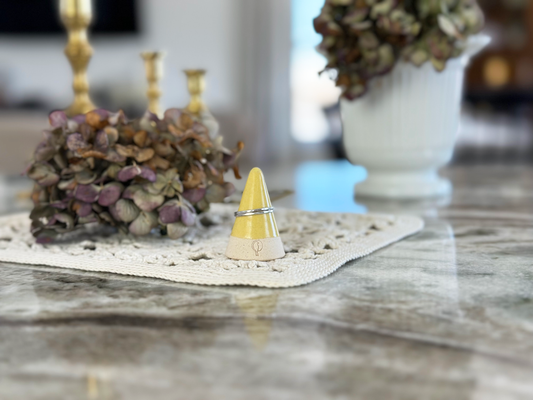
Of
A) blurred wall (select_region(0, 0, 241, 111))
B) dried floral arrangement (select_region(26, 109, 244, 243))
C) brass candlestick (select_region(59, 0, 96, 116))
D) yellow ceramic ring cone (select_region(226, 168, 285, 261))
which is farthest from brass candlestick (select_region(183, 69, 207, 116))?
blurred wall (select_region(0, 0, 241, 111))

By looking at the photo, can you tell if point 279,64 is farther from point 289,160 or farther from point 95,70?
point 95,70

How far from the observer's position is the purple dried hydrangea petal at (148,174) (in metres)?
0.61

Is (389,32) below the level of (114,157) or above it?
above

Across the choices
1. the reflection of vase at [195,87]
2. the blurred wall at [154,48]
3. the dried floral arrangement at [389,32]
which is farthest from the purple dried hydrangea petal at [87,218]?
the blurred wall at [154,48]

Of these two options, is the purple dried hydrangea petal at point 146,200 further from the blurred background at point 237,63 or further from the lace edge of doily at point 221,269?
the blurred background at point 237,63

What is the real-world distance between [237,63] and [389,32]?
412 centimetres

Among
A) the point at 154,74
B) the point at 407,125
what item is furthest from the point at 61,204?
the point at 407,125

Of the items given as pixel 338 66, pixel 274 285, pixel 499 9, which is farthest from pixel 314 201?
pixel 499 9

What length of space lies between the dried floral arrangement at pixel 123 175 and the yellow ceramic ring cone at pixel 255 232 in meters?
0.09

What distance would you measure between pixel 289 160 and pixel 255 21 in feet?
4.05

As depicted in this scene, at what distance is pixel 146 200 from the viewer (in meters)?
0.60

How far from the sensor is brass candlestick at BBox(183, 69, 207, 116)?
1.00 meters

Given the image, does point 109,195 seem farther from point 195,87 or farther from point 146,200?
point 195,87

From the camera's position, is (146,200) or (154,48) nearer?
(146,200)
